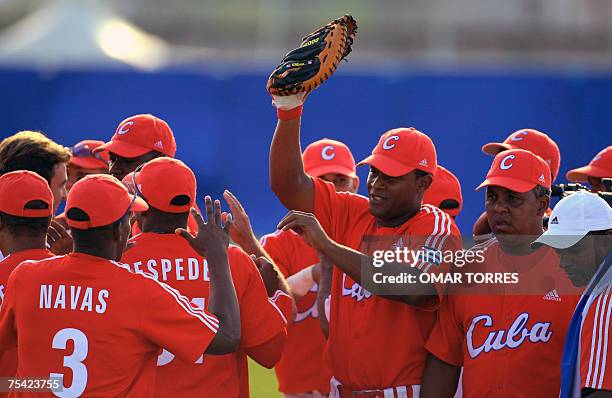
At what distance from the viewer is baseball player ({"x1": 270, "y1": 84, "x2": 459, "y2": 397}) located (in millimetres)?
5605

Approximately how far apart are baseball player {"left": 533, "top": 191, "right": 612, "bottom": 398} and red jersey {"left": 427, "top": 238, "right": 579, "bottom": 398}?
22 cm

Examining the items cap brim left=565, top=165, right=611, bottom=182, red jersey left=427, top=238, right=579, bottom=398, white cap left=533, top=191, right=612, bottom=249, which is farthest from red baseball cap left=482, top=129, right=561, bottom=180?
white cap left=533, top=191, right=612, bottom=249

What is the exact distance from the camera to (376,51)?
2848 cm

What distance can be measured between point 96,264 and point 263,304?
1.00 metres

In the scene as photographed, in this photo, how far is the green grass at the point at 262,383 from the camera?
10172 mm

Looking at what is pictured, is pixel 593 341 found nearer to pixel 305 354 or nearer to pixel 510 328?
pixel 510 328

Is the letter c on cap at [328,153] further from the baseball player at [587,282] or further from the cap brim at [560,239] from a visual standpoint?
the cap brim at [560,239]

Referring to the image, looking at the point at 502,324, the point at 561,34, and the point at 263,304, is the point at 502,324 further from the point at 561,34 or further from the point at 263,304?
the point at 561,34

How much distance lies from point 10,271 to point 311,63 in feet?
6.37

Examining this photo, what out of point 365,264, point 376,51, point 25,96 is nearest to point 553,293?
point 365,264

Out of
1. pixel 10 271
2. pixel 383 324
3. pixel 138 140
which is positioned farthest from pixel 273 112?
pixel 10 271

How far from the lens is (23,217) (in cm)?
558

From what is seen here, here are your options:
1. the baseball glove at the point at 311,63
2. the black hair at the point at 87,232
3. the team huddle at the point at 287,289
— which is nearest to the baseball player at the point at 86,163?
the team huddle at the point at 287,289

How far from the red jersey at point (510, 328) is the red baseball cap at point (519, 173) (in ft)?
1.30
